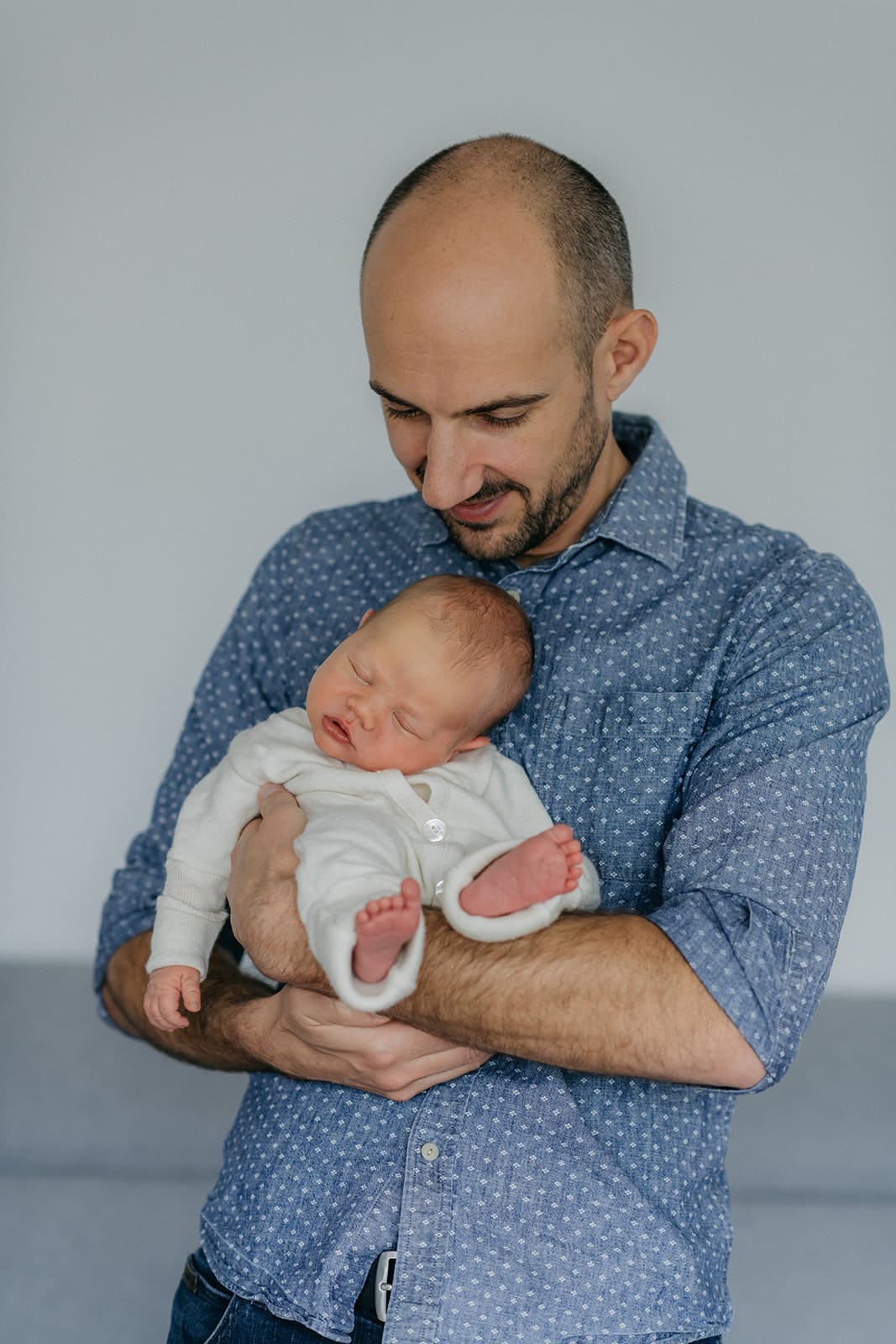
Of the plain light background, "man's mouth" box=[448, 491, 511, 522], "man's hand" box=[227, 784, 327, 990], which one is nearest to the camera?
"man's hand" box=[227, 784, 327, 990]

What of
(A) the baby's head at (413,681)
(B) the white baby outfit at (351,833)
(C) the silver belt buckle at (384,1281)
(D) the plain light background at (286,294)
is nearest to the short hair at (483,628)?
(A) the baby's head at (413,681)

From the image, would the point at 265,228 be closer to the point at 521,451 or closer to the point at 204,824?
the point at 521,451

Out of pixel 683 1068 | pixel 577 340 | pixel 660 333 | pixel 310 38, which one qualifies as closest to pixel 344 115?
pixel 310 38

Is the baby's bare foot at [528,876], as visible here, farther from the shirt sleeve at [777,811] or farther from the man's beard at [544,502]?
the man's beard at [544,502]

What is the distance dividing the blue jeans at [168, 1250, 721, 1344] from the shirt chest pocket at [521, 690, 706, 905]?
0.60 m

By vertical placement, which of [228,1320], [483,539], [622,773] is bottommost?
[228,1320]

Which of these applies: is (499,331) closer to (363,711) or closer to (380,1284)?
(363,711)

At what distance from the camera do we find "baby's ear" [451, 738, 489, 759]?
1.80 metres

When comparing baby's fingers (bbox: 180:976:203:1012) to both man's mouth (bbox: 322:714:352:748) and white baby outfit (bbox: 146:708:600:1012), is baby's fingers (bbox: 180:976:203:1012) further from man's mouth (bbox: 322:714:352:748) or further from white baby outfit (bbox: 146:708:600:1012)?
man's mouth (bbox: 322:714:352:748)

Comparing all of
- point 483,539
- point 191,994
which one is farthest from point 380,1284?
point 483,539

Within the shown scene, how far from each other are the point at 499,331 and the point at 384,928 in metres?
0.86

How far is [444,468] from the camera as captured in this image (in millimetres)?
1842

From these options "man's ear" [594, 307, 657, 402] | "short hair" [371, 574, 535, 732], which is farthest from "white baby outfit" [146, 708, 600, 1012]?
"man's ear" [594, 307, 657, 402]

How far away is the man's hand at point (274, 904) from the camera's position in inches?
61.3
